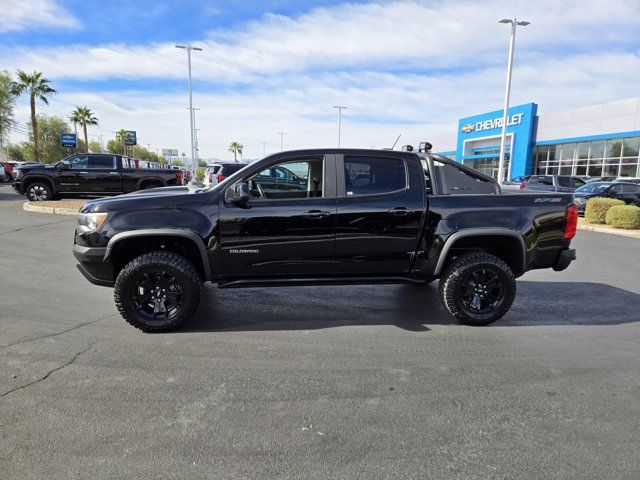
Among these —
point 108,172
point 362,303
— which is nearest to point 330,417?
point 362,303

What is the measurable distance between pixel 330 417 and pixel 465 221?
8.39 ft

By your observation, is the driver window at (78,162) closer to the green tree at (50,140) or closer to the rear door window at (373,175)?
the rear door window at (373,175)

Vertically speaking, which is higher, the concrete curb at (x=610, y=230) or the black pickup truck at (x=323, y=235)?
the black pickup truck at (x=323, y=235)

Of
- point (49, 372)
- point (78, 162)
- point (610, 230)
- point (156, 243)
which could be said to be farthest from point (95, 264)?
point (610, 230)

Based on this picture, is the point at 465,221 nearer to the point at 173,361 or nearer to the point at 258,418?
the point at 258,418

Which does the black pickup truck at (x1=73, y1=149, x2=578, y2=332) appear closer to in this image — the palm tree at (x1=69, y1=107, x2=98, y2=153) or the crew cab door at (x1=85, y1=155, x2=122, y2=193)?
the crew cab door at (x1=85, y1=155, x2=122, y2=193)

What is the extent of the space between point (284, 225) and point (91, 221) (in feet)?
6.22

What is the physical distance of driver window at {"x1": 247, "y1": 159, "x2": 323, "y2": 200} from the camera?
441cm

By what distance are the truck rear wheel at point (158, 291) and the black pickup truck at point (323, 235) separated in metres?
0.01

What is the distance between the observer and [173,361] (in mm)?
3631

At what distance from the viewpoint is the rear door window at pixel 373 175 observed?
443cm

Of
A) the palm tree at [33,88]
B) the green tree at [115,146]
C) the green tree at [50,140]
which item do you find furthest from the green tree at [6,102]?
the green tree at [115,146]

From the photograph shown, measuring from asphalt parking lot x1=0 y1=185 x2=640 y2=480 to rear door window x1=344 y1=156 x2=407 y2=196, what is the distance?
145cm

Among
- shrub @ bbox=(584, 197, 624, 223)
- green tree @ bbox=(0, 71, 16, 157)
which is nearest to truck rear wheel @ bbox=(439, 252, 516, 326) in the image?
shrub @ bbox=(584, 197, 624, 223)
